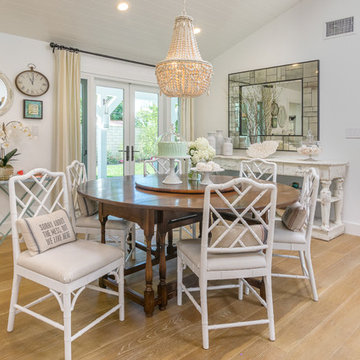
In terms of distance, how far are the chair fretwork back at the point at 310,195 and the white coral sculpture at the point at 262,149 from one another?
222 cm

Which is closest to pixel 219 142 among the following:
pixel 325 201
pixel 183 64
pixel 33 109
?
pixel 325 201

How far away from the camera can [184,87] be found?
3066mm

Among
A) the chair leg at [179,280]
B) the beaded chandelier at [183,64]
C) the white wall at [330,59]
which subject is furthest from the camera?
the white wall at [330,59]

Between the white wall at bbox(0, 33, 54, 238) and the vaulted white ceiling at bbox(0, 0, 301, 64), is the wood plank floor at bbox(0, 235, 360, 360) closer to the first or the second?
the white wall at bbox(0, 33, 54, 238)

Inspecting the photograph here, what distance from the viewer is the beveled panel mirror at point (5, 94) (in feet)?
12.7

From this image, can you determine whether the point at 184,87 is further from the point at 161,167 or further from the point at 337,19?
the point at 337,19

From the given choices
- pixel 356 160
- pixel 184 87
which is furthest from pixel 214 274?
pixel 356 160

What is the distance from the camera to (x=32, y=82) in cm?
408

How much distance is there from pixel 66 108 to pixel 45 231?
Result: 8.57 feet

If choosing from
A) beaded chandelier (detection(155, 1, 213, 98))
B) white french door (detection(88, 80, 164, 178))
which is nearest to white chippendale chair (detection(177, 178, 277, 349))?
beaded chandelier (detection(155, 1, 213, 98))

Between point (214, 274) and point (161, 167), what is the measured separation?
2.49 meters

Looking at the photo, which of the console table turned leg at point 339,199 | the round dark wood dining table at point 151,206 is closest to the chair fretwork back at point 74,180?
the round dark wood dining table at point 151,206

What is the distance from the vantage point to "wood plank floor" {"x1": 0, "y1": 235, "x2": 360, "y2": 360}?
1.87 meters

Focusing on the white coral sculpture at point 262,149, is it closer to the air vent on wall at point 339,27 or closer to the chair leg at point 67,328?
the air vent on wall at point 339,27
